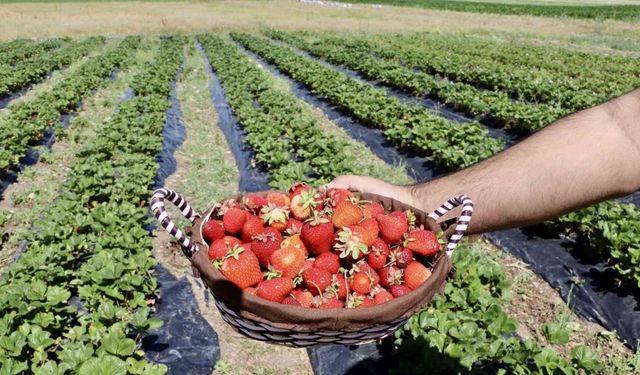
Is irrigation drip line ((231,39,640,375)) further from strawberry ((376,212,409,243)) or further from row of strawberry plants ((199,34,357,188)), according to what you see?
row of strawberry plants ((199,34,357,188))

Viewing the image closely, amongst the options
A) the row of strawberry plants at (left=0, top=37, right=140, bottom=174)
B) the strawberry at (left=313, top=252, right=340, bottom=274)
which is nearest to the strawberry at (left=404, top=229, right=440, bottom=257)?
the strawberry at (left=313, top=252, right=340, bottom=274)

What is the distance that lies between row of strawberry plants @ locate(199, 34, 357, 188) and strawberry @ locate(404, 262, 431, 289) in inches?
163

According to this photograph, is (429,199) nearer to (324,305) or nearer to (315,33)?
(324,305)

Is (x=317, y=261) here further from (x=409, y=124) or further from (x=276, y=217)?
(x=409, y=124)

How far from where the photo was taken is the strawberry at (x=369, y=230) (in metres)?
1.86

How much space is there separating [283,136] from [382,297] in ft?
26.8

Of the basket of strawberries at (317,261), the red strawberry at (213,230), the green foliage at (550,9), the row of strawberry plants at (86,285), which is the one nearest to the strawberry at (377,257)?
the basket of strawberries at (317,261)

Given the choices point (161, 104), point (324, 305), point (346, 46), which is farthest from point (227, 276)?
point (346, 46)

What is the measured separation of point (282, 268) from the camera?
1.81m

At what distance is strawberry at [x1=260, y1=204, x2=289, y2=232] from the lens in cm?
202

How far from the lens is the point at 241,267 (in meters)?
1.75

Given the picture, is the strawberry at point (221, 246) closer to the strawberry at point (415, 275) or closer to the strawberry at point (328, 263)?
the strawberry at point (328, 263)

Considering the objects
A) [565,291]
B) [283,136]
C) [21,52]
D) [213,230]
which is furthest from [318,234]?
[21,52]

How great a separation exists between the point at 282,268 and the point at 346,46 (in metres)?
22.9
